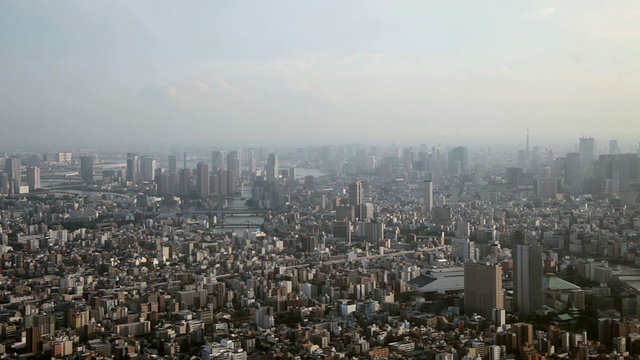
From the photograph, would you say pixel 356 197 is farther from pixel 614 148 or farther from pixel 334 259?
pixel 614 148

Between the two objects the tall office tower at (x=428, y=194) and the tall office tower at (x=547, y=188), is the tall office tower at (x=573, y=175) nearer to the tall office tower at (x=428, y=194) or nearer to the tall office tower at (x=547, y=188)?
the tall office tower at (x=547, y=188)

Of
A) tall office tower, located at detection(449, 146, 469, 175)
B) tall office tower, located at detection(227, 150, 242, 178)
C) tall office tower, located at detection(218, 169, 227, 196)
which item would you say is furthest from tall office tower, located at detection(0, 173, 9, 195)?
tall office tower, located at detection(449, 146, 469, 175)

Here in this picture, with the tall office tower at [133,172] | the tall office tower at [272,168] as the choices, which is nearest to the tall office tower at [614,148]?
the tall office tower at [272,168]

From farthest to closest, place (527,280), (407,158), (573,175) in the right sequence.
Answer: (407,158) < (573,175) < (527,280)

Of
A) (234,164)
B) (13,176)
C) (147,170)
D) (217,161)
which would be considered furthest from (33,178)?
(234,164)

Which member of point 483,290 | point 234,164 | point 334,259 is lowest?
point 334,259

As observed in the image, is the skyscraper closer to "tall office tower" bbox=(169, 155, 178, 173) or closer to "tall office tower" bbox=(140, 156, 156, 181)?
"tall office tower" bbox=(169, 155, 178, 173)

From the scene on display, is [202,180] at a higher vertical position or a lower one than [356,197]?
higher
